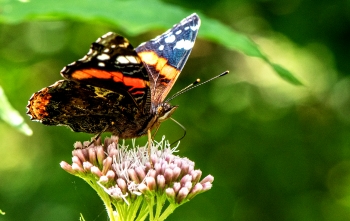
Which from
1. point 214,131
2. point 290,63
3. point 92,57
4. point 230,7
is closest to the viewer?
point 92,57

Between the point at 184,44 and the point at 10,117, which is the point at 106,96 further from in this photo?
the point at 10,117

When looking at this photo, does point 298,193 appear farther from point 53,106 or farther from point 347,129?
point 53,106

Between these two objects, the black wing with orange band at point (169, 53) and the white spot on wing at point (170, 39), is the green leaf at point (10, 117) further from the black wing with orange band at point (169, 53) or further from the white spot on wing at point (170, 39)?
the white spot on wing at point (170, 39)

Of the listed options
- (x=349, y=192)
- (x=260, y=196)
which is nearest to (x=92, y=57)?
(x=260, y=196)

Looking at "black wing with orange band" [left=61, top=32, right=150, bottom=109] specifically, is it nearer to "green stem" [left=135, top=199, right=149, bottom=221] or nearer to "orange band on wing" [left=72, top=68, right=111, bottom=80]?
"orange band on wing" [left=72, top=68, right=111, bottom=80]

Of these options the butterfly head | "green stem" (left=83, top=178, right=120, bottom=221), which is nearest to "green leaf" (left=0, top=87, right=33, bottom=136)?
"green stem" (left=83, top=178, right=120, bottom=221)

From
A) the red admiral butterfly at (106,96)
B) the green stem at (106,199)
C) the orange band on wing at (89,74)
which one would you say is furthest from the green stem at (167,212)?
the orange band on wing at (89,74)
